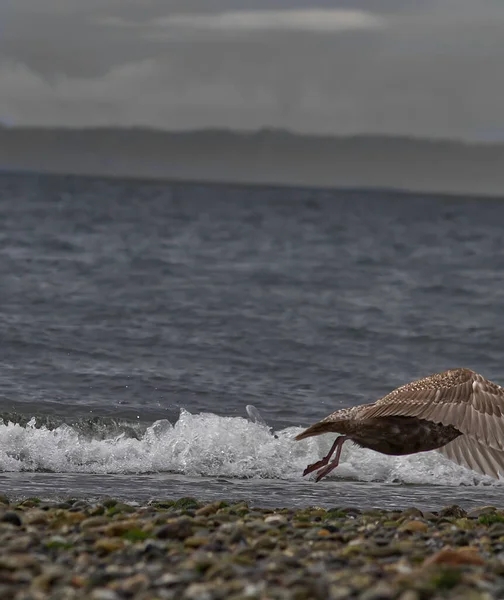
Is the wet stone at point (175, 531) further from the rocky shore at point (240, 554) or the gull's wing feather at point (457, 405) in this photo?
the gull's wing feather at point (457, 405)

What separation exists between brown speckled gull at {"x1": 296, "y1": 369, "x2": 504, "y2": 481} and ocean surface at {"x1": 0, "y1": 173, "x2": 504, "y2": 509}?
79 cm

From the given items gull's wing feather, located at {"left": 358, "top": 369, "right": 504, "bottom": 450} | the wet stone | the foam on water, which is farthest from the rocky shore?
the foam on water

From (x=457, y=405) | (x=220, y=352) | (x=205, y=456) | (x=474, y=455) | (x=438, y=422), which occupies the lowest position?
(x=205, y=456)

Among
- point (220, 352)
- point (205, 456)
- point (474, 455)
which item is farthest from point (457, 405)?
point (220, 352)

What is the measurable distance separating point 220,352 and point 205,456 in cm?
661

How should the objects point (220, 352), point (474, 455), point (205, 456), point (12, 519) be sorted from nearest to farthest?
point (12, 519), point (474, 455), point (205, 456), point (220, 352)

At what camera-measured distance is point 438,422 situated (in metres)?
8.71

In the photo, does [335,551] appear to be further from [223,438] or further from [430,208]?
[430,208]

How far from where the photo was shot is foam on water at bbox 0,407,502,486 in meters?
11.2

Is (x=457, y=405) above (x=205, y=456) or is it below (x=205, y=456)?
above

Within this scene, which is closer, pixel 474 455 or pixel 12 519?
pixel 12 519

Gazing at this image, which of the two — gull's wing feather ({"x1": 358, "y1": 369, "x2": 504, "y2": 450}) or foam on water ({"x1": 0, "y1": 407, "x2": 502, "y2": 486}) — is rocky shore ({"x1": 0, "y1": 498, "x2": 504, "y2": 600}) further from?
foam on water ({"x1": 0, "y1": 407, "x2": 502, "y2": 486})

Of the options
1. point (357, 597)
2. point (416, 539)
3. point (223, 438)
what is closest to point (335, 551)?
point (416, 539)

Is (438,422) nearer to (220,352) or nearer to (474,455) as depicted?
(474,455)
